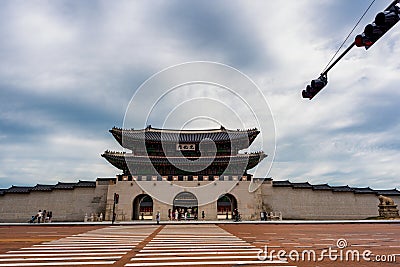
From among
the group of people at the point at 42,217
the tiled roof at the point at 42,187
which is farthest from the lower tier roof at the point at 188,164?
the group of people at the point at 42,217

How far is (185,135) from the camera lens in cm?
3959

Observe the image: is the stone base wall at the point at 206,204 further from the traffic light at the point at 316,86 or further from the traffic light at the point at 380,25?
the traffic light at the point at 380,25

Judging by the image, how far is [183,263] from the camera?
660 centimetres

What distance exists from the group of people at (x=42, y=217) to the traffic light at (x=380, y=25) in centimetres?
3170

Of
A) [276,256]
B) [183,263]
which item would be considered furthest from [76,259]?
[276,256]

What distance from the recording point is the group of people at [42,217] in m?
28.7

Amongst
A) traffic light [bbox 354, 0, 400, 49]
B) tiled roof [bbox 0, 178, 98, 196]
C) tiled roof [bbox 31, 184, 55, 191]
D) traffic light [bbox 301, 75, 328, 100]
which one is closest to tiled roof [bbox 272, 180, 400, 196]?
tiled roof [bbox 0, 178, 98, 196]

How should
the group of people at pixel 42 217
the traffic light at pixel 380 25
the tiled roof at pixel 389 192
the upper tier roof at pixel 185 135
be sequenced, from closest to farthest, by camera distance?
the traffic light at pixel 380 25
the group of people at pixel 42 217
the tiled roof at pixel 389 192
the upper tier roof at pixel 185 135

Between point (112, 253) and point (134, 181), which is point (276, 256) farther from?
point (134, 181)

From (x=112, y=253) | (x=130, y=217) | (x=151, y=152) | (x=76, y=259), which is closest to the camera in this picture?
(x=76, y=259)

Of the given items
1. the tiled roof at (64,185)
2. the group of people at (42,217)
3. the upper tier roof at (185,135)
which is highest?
the upper tier roof at (185,135)

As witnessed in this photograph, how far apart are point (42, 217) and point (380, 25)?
1325 inches

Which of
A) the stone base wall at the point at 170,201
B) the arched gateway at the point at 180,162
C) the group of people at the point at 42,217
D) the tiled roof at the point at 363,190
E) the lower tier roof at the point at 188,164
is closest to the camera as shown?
the group of people at the point at 42,217

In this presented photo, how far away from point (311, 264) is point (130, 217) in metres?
28.0
